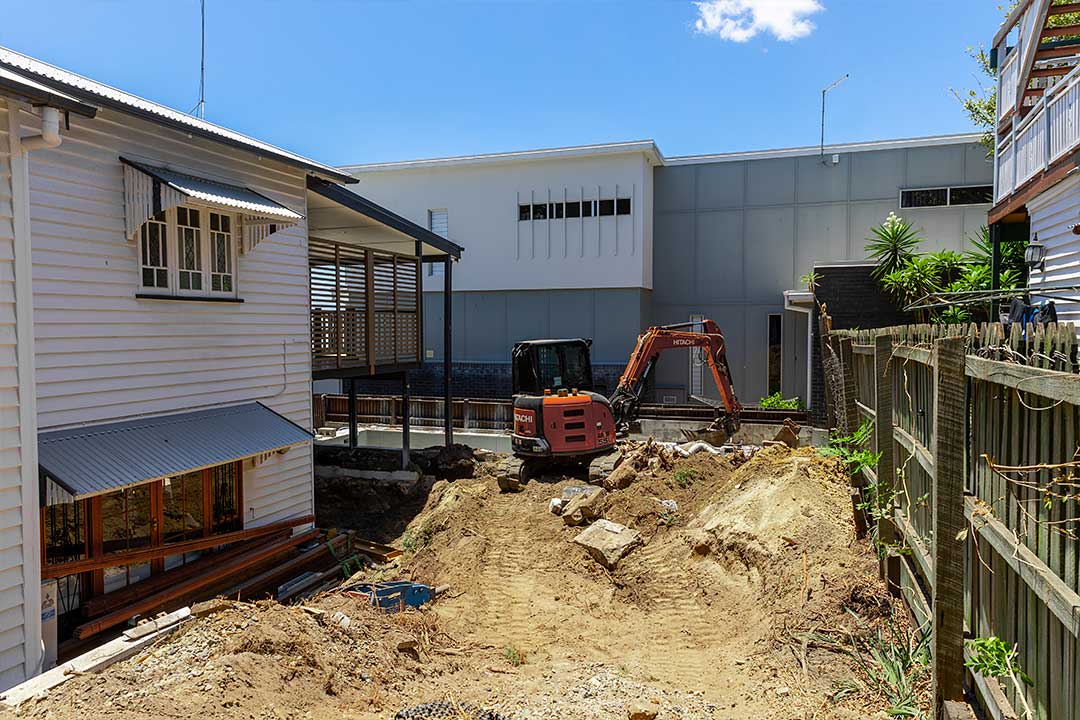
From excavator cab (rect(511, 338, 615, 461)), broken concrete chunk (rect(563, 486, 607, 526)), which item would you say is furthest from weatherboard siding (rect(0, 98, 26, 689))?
excavator cab (rect(511, 338, 615, 461))

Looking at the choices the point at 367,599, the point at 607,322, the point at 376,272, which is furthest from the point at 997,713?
the point at 607,322

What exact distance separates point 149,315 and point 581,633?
6.32m

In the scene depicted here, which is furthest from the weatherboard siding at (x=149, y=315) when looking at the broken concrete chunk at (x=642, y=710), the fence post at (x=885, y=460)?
the fence post at (x=885, y=460)

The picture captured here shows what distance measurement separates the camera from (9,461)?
5980mm

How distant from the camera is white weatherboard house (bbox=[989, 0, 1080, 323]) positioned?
985 cm

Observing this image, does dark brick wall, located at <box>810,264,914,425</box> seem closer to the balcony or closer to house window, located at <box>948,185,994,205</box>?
house window, located at <box>948,185,994,205</box>

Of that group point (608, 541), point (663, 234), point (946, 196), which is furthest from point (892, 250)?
point (608, 541)

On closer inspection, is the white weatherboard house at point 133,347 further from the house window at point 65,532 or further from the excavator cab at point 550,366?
the excavator cab at point 550,366

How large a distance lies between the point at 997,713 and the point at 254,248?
9.91 m

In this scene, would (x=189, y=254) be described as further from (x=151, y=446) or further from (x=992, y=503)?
(x=992, y=503)

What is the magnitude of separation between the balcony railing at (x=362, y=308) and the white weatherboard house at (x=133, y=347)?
889mm

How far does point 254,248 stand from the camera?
1017 centimetres

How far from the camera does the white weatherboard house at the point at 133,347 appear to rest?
608 cm

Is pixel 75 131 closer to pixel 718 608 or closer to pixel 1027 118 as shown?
pixel 718 608
